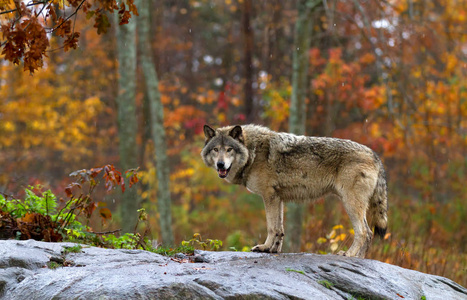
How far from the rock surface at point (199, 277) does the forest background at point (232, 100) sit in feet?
16.2

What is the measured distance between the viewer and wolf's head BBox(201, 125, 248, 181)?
6.98m

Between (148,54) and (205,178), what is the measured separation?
9.71 metres

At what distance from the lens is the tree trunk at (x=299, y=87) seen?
1287 cm

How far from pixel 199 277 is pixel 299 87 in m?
9.46

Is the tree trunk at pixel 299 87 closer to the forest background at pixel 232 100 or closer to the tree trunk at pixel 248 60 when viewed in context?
the forest background at pixel 232 100

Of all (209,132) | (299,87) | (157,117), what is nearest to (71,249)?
(209,132)

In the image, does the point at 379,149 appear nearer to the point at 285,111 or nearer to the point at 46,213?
the point at 285,111

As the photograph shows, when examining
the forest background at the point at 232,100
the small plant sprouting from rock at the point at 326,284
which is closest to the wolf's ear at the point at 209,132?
the small plant sprouting from rock at the point at 326,284

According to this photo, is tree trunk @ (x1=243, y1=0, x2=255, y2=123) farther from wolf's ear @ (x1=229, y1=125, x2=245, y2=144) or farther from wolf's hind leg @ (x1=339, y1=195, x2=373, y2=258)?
wolf's hind leg @ (x1=339, y1=195, x2=373, y2=258)

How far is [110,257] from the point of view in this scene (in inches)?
225

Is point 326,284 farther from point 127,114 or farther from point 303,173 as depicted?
point 127,114

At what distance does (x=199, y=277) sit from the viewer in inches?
Result: 189

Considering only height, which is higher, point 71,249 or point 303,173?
point 303,173

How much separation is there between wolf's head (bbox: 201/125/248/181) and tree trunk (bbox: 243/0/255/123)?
1622cm
